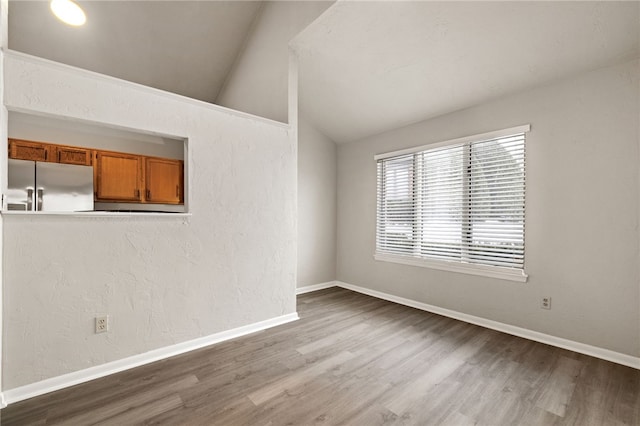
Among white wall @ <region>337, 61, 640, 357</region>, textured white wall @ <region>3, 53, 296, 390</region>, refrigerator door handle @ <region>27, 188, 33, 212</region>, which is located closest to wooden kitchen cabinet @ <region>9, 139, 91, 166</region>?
refrigerator door handle @ <region>27, 188, 33, 212</region>

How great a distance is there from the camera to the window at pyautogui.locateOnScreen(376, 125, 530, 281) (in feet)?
9.90

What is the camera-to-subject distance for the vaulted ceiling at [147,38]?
10.1 ft

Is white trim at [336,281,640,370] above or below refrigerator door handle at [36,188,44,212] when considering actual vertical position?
below

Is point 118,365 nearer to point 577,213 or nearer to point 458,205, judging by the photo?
point 458,205

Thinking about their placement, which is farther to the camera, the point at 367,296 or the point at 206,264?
the point at 367,296

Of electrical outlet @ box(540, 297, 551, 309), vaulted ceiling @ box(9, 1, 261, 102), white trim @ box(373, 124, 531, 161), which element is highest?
vaulted ceiling @ box(9, 1, 261, 102)

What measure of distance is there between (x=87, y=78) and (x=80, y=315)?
179cm

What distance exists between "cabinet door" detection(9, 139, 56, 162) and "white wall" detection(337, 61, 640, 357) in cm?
531

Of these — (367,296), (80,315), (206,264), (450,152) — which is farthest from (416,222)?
(80,315)

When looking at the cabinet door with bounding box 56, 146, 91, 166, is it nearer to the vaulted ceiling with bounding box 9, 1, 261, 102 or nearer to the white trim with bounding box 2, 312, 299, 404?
the vaulted ceiling with bounding box 9, 1, 261, 102

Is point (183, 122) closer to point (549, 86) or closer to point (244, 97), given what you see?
point (244, 97)

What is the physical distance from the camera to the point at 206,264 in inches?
106

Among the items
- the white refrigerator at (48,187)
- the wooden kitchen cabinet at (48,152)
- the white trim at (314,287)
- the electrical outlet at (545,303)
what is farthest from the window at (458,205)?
the wooden kitchen cabinet at (48,152)

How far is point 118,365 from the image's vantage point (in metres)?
2.22
